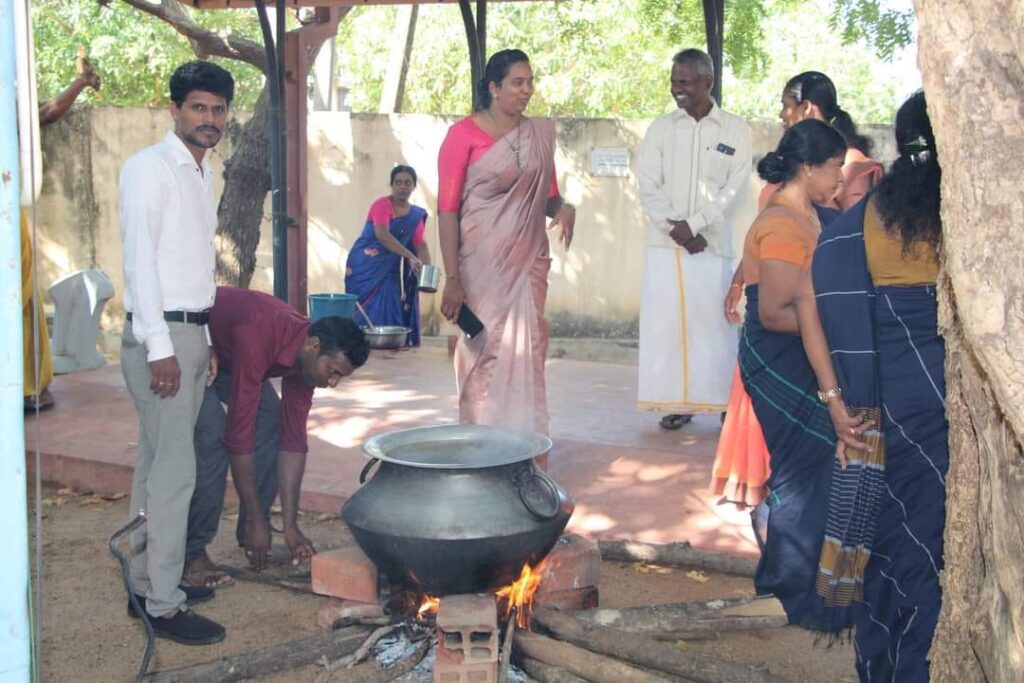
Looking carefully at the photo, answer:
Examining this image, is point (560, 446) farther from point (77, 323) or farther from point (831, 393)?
point (77, 323)

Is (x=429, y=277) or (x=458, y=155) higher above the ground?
(x=458, y=155)

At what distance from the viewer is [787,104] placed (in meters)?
5.10

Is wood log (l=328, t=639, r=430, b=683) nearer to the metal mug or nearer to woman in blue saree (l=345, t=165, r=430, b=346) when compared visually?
the metal mug

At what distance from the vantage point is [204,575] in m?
4.20

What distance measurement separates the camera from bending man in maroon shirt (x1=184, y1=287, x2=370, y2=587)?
3898mm

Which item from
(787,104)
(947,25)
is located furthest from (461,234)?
(947,25)

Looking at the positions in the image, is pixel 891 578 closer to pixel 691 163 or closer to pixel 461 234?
pixel 461 234

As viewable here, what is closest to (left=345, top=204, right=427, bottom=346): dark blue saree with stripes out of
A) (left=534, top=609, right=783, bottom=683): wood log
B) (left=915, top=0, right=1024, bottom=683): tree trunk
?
(left=534, top=609, right=783, bottom=683): wood log

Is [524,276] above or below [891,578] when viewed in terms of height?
above

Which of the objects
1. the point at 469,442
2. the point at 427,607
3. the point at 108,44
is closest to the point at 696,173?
the point at 469,442

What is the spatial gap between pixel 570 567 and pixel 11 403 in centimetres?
208

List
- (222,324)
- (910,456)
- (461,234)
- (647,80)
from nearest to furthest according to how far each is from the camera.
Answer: (910,456) → (222,324) → (461,234) → (647,80)

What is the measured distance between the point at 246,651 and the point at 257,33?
1584 cm

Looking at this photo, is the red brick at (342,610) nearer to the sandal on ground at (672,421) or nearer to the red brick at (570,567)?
the red brick at (570,567)
